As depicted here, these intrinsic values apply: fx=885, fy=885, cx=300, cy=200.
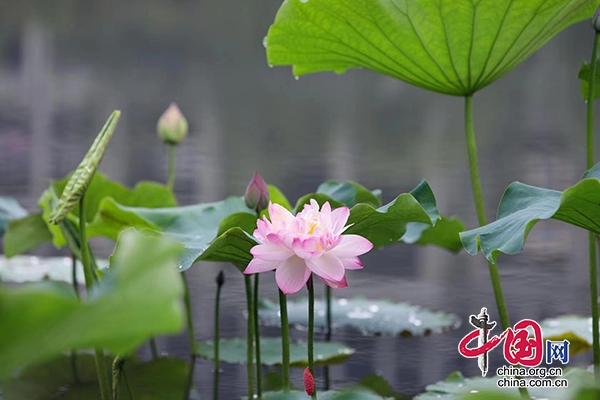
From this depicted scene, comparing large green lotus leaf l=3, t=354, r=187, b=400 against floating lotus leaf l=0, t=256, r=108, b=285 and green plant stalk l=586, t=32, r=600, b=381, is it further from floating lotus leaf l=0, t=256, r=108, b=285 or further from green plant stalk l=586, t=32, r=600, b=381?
green plant stalk l=586, t=32, r=600, b=381

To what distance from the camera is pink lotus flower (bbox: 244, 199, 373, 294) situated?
3.34ft

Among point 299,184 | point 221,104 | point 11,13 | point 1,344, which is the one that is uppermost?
point 11,13

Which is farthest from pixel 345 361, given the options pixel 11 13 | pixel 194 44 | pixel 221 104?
pixel 11 13

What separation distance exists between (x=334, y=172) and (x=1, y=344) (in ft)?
12.3

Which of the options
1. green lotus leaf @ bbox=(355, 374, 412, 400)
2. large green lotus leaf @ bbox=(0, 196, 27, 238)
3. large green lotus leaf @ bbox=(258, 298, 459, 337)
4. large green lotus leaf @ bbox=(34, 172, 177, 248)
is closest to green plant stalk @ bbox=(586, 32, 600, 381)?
green lotus leaf @ bbox=(355, 374, 412, 400)

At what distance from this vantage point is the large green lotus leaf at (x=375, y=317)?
208cm

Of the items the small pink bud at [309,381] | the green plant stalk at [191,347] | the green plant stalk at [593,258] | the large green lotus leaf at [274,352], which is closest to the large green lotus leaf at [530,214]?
the green plant stalk at [593,258]

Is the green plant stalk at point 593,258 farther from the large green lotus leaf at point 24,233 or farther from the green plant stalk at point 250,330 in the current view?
the large green lotus leaf at point 24,233

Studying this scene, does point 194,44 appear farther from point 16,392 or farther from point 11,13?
point 16,392

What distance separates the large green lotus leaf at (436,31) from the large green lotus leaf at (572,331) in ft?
1.98

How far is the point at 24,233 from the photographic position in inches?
75.7

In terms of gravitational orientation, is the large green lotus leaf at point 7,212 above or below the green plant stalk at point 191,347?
above

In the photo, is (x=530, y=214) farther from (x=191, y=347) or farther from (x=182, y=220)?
(x=191, y=347)

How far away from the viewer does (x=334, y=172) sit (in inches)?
169
